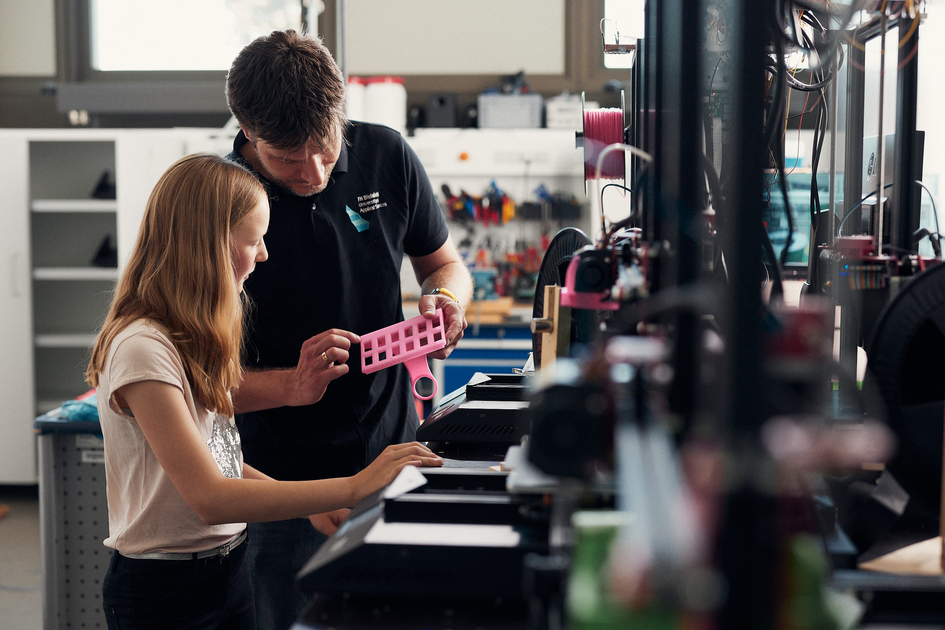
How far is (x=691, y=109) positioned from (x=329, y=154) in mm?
889

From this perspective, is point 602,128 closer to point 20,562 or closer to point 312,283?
point 312,283

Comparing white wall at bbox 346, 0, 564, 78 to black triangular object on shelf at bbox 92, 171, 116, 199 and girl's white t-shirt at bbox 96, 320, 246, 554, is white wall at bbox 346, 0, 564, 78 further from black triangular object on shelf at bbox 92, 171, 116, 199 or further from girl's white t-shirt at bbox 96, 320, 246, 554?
girl's white t-shirt at bbox 96, 320, 246, 554

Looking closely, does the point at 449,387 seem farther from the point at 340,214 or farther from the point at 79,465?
the point at 340,214

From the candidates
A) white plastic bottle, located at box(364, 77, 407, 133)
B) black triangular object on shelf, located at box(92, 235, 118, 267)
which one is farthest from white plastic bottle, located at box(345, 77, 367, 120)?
black triangular object on shelf, located at box(92, 235, 118, 267)

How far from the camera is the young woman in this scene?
3.28ft

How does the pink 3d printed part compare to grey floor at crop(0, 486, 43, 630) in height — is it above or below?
above

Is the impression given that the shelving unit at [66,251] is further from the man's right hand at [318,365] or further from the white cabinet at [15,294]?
the man's right hand at [318,365]

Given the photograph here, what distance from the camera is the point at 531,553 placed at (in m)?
0.69

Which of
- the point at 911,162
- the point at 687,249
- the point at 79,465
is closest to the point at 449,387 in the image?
the point at 79,465

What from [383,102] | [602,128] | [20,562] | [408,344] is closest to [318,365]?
[408,344]

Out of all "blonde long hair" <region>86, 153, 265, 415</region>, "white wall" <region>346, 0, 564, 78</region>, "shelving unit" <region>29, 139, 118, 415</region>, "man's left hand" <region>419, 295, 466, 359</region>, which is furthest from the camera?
"white wall" <region>346, 0, 564, 78</region>

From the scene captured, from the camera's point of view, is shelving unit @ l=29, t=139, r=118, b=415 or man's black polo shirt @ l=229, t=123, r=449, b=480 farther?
shelving unit @ l=29, t=139, r=118, b=415

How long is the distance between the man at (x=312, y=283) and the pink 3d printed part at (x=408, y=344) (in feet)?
0.10

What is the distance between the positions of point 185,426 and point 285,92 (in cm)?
60
